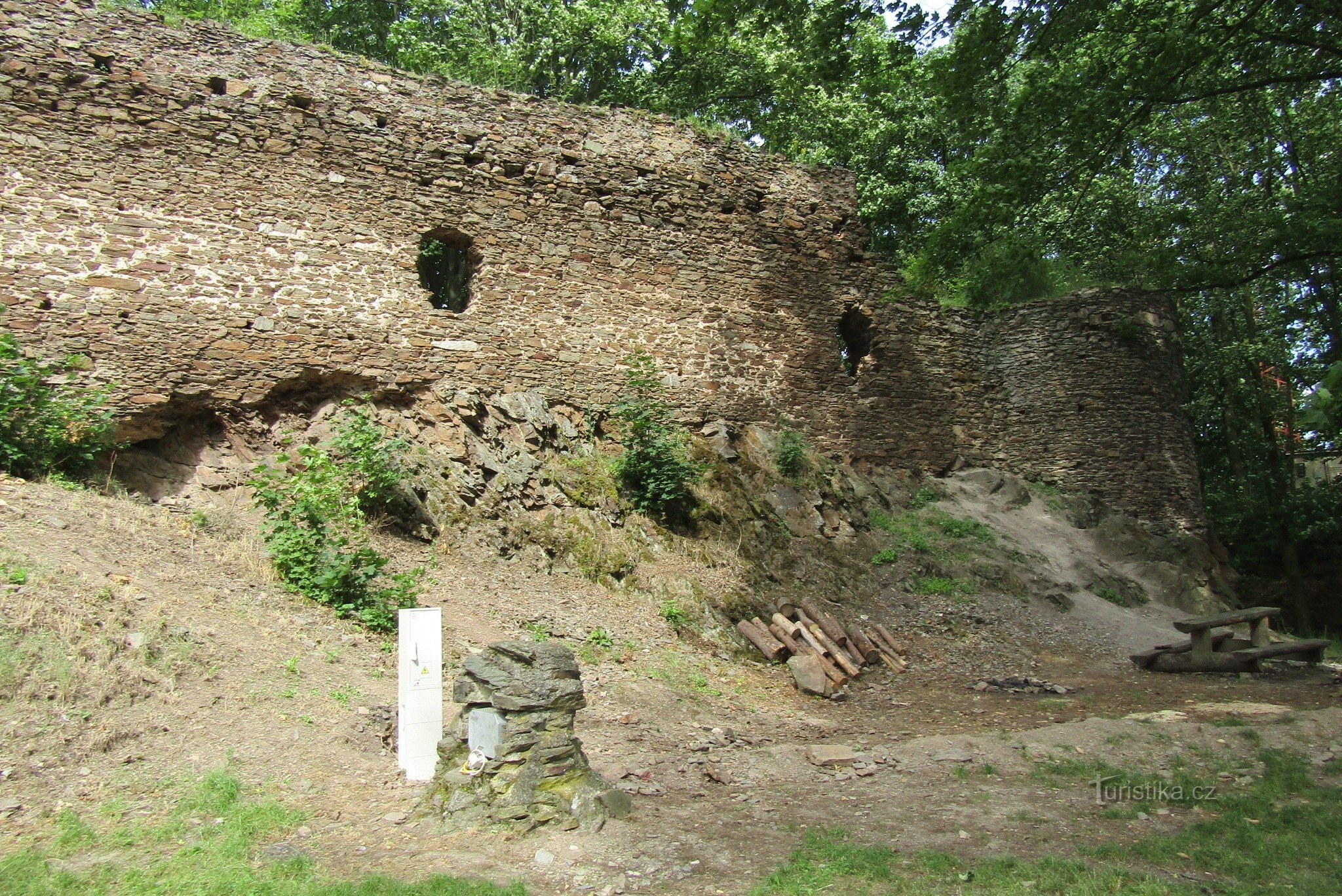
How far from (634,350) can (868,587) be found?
186 inches

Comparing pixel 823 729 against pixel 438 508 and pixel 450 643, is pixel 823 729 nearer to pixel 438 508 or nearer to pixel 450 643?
pixel 450 643

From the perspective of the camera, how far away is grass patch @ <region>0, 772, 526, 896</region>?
4.13 metres

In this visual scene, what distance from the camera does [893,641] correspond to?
1103 cm

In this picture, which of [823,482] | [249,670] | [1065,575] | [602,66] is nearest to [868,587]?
[823,482]

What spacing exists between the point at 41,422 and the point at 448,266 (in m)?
12.4

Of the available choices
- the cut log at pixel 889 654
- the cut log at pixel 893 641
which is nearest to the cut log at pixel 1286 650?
the cut log at pixel 893 641

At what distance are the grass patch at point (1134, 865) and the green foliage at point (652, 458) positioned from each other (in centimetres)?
628

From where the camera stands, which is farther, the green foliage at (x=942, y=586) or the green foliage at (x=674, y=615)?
the green foliage at (x=942, y=586)

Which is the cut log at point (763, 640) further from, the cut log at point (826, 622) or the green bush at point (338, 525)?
the green bush at point (338, 525)

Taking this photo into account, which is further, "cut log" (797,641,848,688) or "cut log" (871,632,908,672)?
"cut log" (871,632,908,672)

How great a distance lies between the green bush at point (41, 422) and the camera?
27.3 ft

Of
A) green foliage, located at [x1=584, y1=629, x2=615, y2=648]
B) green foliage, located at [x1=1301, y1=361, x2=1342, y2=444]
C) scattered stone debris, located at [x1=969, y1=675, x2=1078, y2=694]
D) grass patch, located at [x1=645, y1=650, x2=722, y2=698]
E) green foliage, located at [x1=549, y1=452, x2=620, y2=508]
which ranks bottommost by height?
scattered stone debris, located at [x1=969, y1=675, x2=1078, y2=694]

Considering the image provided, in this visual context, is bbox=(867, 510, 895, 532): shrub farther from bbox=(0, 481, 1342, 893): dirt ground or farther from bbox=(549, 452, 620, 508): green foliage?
bbox=(549, 452, 620, 508): green foliage

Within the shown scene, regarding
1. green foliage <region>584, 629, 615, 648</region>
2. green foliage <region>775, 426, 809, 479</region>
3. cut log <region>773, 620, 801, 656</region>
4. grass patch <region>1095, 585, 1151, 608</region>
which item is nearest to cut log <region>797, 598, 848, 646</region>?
cut log <region>773, 620, 801, 656</region>
